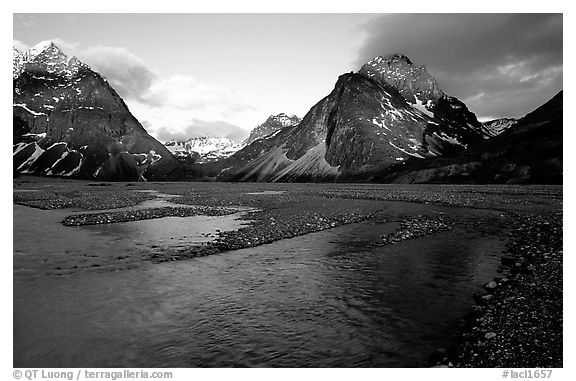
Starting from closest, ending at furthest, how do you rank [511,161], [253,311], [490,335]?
1. [490,335]
2. [253,311]
3. [511,161]

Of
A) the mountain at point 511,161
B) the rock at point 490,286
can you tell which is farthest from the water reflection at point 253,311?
the mountain at point 511,161

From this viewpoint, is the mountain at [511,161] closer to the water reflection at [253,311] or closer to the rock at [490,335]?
the water reflection at [253,311]

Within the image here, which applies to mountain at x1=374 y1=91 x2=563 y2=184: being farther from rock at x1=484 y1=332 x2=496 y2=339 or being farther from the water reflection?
rock at x1=484 y1=332 x2=496 y2=339

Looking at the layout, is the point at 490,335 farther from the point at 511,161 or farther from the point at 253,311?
the point at 511,161

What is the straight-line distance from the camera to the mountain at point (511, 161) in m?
127

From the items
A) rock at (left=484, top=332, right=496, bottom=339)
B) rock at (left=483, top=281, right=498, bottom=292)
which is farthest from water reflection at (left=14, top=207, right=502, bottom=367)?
rock at (left=484, top=332, right=496, bottom=339)

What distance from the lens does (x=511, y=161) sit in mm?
143250

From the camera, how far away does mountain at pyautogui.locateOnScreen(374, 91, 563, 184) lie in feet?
417

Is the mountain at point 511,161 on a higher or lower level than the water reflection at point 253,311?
higher

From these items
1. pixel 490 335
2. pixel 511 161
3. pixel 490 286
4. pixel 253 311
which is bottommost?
pixel 253 311

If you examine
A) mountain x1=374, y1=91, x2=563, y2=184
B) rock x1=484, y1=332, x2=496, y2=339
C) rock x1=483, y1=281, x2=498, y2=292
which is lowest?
rock x1=484, y1=332, x2=496, y2=339

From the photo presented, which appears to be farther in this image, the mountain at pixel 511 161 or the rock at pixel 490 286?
the mountain at pixel 511 161

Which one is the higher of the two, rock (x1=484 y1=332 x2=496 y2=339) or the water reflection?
rock (x1=484 y1=332 x2=496 y2=339)

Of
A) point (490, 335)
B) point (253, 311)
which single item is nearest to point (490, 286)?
point (490, 335)
